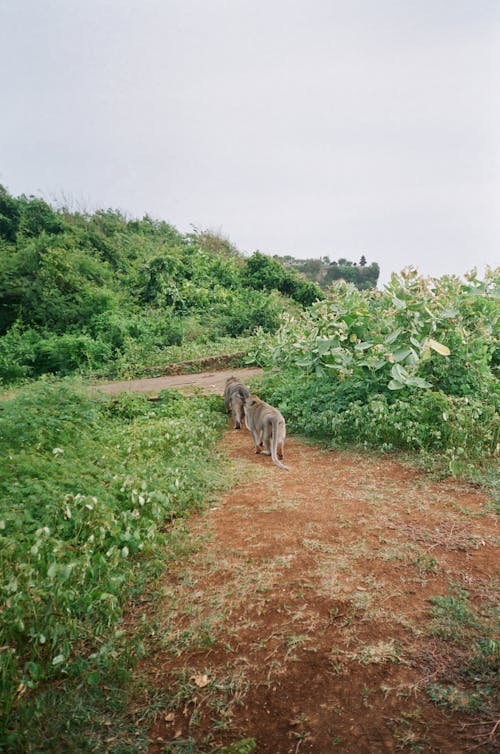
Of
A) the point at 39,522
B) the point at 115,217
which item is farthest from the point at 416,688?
the point at 115,217

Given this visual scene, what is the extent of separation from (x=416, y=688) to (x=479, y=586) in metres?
0.96

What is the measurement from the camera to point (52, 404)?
4.74m

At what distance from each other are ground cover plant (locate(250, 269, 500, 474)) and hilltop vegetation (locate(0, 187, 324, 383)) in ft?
19.2

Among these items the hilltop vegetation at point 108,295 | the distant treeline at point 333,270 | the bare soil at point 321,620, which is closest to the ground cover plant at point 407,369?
the bare soil at point 321,620

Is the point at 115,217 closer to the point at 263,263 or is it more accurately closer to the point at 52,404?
the point at 263,263

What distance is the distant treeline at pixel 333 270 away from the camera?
27922mm

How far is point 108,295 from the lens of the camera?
13.4 metres

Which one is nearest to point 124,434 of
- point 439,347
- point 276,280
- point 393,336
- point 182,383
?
point 393,336

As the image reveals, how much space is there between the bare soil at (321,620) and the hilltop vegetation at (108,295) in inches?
309

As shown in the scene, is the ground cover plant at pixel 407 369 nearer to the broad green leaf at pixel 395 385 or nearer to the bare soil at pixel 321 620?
the broad green leaf at pixel 395 385

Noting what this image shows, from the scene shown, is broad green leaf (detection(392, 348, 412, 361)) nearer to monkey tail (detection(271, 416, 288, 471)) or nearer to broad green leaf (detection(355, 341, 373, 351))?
broad green leaf (detection(355, 341, 373, 351))

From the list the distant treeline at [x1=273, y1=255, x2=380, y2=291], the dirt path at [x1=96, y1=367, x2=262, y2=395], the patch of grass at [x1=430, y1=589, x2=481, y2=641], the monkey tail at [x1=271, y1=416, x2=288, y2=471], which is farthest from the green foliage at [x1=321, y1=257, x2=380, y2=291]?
the patch of grass at [x1=430, y1=589, x2=481, y2=641]

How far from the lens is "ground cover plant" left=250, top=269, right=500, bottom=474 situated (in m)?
5.05

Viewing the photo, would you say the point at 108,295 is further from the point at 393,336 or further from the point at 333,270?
the point at 333,270
